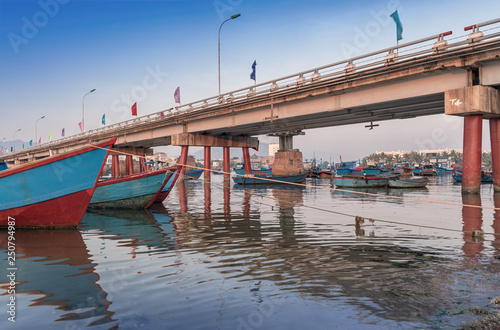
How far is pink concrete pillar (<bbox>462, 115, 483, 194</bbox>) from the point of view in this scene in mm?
19891

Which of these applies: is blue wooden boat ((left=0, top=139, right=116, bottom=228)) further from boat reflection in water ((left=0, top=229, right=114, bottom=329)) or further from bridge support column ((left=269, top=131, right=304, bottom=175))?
bridge support column ((left=269, top=131, right=304, bottom=175))

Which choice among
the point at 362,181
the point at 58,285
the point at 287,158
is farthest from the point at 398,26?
the point at 58,285

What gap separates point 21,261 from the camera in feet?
25.6

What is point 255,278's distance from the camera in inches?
243

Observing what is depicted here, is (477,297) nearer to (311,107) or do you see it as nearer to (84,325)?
(84,325)

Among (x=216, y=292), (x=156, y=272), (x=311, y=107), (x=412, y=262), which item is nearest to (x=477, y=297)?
(x=412, y=262)

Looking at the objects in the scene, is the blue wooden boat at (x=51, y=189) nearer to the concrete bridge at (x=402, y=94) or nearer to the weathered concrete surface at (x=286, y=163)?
the concrete bridge at (x=402, y=94)

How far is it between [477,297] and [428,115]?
31.1m


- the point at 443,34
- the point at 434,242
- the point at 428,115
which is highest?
the point at 443,34

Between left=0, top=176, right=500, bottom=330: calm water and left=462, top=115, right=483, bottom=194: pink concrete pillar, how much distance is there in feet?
33.1

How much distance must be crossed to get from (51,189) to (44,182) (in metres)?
0.33

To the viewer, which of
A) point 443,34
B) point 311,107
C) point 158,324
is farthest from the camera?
point 311,107

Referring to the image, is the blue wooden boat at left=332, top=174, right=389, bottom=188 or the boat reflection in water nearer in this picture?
the boat reflection in water

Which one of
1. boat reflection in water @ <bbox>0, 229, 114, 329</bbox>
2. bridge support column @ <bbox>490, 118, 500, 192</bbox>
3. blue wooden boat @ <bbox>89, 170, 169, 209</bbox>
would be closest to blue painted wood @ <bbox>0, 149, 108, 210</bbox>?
boat reflection in water @ <bbox>0, 229, 114, 329</bbox>
